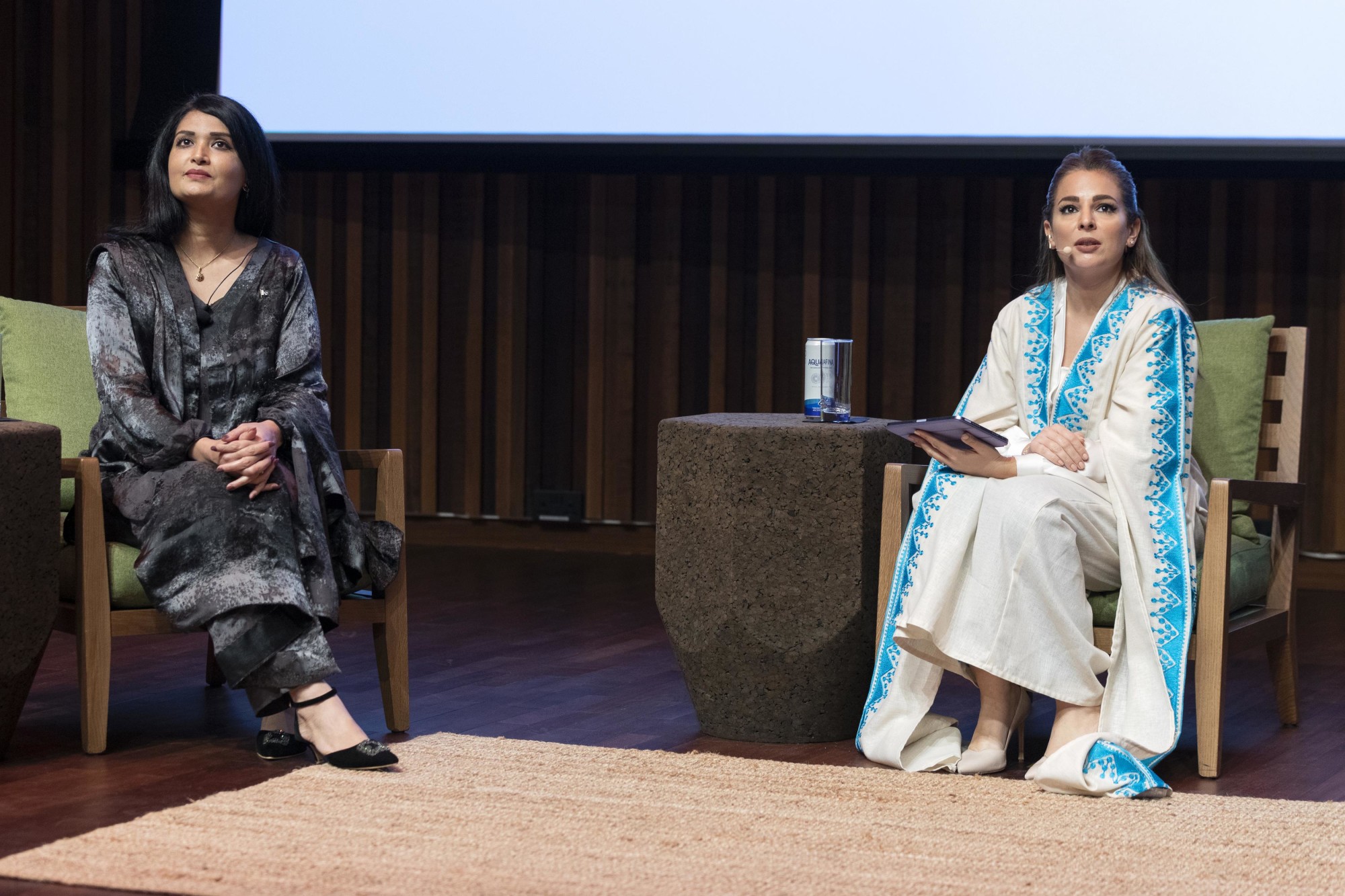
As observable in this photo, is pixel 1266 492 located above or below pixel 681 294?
below

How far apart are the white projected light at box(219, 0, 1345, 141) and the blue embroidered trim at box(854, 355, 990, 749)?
2.66m

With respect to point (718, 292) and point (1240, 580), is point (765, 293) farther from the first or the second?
point (1240, 580)

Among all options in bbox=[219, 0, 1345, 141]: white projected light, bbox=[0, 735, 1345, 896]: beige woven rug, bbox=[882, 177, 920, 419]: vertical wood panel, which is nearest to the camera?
bbox=[0, 735, 1345, 896]: beige woven rug

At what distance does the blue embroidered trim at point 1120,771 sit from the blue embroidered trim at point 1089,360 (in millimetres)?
662

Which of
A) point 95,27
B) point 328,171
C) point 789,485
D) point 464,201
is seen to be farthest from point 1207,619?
point 95,27

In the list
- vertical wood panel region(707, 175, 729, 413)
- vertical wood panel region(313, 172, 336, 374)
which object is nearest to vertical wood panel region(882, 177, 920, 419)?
vertical wood panel region(707, 175, 729, 413)

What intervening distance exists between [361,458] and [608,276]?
2.86m

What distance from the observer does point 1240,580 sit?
311 centimetres

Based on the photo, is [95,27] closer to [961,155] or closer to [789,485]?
[961,155]

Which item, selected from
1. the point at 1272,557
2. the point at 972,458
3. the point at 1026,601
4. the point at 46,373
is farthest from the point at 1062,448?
the point at 46,373

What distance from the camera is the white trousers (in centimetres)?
278

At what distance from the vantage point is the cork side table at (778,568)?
3023mm

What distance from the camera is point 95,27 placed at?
6.19m

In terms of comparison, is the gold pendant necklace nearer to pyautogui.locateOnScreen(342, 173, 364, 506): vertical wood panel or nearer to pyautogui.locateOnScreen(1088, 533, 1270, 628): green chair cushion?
pyautogui.locateOnScreen(1088, 533, 1270, 628): green chair cushion
